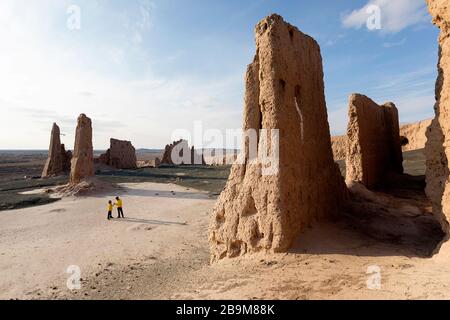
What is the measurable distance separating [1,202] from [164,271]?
1648 centimetres

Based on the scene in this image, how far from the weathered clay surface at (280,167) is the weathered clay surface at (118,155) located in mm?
33405

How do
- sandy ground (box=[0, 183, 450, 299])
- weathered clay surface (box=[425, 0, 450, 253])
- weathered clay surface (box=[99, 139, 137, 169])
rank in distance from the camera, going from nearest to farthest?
sandy ground (box=[0, 183, 450, 299]), weathered clay surface (box=[425, 0, 450, 253]), weathered clay surface (box=[99, 139, 137, 169])

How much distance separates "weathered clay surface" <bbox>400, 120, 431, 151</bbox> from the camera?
27.5 m

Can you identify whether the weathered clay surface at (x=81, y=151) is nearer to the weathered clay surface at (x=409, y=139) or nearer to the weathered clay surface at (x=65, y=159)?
the weathered clay surface at (x=65, y=159)

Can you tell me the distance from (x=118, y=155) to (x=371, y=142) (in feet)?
108

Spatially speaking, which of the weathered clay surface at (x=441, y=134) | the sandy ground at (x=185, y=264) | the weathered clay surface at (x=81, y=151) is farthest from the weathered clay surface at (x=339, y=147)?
the weathered clay surface at (x=441, y=134)

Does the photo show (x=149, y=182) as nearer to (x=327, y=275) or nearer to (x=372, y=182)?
(x=372, y=182)

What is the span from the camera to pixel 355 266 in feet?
20.3

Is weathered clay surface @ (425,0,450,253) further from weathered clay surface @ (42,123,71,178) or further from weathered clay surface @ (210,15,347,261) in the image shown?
weathered clay surface @ (42,123,71,178)

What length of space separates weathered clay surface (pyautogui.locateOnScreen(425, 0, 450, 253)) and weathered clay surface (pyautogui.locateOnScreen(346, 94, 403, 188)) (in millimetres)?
5574

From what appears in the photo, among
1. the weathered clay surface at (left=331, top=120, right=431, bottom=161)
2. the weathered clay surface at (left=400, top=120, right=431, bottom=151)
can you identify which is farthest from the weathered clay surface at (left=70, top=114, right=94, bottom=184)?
the weathered clay surface at (left=400, top=120, right=431, bottom=151)

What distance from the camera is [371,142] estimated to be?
1346cm

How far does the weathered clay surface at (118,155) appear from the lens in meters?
39.3
